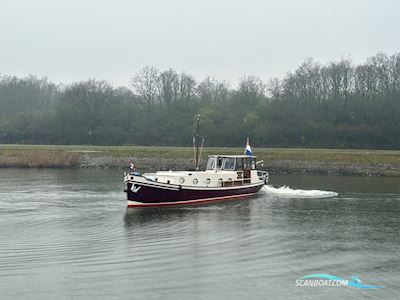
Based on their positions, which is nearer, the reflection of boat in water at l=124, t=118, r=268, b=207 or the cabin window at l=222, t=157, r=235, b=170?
the reflection of boat in water at l=124, t=118, r=268, b=207

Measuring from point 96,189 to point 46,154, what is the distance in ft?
98.6

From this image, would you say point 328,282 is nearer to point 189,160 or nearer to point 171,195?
point 171,195

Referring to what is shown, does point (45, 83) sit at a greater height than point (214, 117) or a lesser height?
greater

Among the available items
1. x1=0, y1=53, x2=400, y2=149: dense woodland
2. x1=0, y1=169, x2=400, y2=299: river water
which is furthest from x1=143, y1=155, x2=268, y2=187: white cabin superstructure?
x1=0, y1=53, x2=400, y2=149: dense woodland

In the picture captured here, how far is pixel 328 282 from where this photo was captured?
16125 millimetres

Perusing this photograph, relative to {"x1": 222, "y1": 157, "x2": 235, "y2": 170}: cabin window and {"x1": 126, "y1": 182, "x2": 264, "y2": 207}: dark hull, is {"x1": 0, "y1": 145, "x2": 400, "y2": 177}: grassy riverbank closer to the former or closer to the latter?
{"x1": 222, "y1": 157, "x2": 235, "y2": 170}: cabin window

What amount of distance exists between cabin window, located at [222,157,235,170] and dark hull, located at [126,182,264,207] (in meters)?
1.73

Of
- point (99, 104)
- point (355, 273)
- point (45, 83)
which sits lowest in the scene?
point (355, 273)

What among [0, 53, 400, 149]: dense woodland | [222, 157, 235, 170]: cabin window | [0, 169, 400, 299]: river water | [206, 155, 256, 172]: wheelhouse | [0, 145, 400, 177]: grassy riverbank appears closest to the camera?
[0, 169, 400, 299]: river water

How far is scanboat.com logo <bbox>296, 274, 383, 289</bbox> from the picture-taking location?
1584cm

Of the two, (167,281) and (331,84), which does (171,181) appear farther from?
(331,84)

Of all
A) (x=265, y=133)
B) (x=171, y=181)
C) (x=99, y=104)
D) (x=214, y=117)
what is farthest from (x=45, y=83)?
(x=171, y=181)

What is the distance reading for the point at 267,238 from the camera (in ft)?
74.4

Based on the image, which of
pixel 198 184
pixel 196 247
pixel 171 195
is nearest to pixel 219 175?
pixel 198 184
